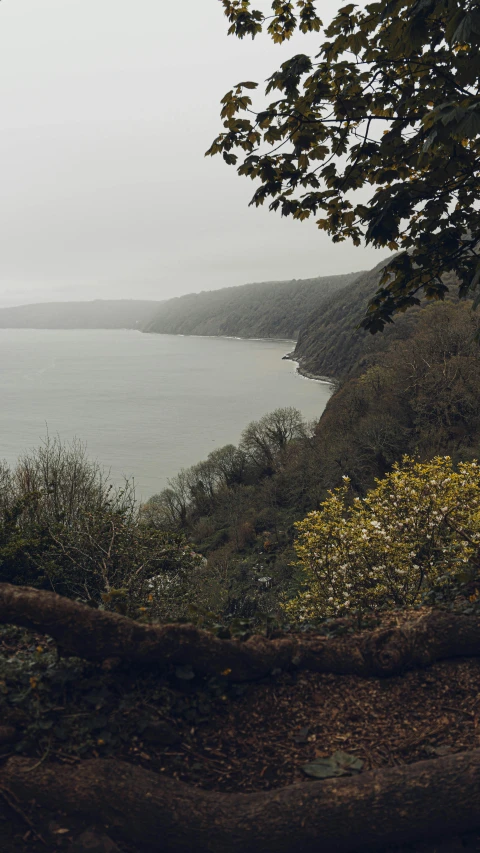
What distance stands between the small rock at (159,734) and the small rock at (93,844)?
0.70 meters

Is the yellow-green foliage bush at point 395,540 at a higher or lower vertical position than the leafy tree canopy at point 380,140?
lower

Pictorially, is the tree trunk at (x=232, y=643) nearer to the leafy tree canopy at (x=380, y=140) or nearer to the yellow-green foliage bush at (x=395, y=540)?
the leafy tree canopy at (x=380, y=140)

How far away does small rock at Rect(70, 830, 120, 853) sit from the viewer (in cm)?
368

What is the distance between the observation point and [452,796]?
3.85m

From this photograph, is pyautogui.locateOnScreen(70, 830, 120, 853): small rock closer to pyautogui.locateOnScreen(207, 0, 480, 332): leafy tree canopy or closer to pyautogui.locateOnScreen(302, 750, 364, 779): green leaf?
pyautogui.locateOnScreen(302, 750, 364, 779): green leaf

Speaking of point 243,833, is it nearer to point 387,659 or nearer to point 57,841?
point 57,841

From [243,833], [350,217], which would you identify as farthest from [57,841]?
[350,217]

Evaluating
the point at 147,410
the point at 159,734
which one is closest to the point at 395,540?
the point at 159,734

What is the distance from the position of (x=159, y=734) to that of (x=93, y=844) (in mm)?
830

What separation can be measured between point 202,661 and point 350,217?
5.43m

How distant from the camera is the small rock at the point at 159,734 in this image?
429 cm

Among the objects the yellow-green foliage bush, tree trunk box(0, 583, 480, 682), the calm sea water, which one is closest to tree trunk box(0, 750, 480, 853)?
tree trunk box(0, 583, 480, 682)

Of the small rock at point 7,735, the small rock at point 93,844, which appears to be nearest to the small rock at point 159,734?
the small rock at point 93,844

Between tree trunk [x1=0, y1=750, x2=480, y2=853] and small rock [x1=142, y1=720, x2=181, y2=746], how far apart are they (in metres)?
0.37
